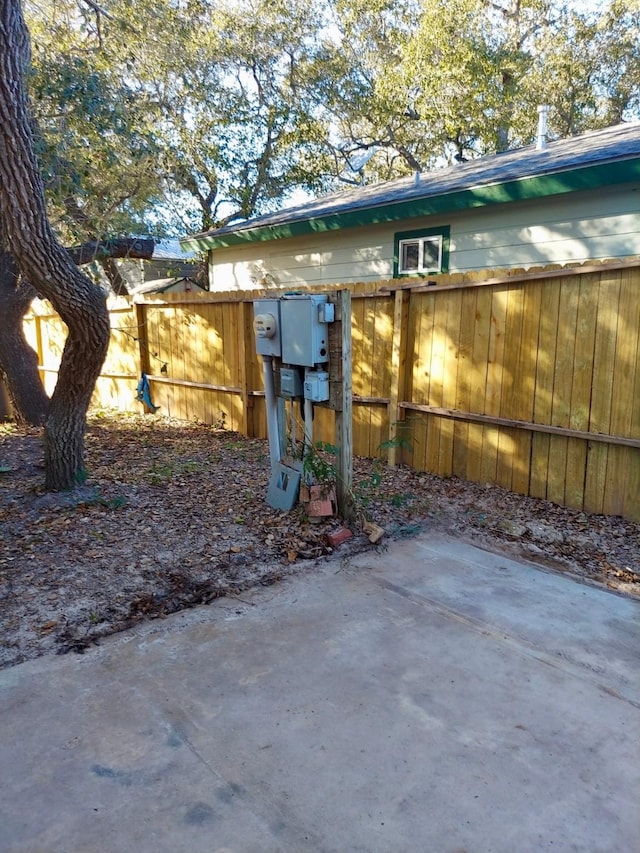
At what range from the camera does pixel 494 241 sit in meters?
6.77

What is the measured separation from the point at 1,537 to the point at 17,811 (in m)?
2.63

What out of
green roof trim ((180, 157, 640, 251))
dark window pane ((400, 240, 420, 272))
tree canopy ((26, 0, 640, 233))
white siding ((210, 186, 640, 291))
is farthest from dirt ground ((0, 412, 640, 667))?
Result: tree canopy ((26, 0, 640, 233))

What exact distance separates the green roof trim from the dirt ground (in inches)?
118

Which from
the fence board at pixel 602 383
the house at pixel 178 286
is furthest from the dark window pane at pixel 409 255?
the house at pixel 178 286

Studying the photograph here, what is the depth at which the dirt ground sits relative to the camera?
3.36 m

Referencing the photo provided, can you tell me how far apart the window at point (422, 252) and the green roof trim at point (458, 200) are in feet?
0.83

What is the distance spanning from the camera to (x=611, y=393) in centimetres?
457

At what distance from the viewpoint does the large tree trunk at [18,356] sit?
8148 millimetres

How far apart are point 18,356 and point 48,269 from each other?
434 centimetres

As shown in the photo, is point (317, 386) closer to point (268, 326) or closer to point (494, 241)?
point (268, 326)

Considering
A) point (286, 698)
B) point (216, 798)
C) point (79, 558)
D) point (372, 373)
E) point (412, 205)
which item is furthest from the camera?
point (412, 205)

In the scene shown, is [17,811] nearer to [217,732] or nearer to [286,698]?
[217,732]

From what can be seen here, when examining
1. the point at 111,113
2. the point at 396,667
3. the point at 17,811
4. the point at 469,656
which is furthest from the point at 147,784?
the point at 111,113

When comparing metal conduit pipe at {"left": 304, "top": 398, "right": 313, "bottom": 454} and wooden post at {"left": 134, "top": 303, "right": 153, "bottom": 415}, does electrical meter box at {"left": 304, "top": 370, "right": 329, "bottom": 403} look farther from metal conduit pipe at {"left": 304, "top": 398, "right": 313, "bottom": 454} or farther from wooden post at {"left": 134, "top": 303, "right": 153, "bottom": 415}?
wooden post at {"left": 134, "top": 303, "right": 153, "bottom": 415}
